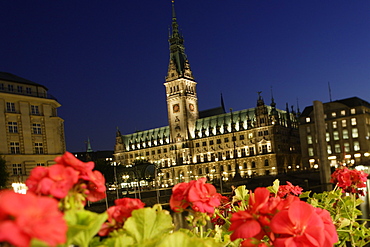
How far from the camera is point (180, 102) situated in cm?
9856

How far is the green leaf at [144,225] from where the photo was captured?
1.52 metres

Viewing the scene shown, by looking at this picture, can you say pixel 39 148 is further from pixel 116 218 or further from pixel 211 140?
pixel 211 140

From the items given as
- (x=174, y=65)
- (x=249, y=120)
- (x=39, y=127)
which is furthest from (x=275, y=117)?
(x=39, y=127)

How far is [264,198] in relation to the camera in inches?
61.8

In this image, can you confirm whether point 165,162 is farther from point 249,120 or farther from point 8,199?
point 8,199

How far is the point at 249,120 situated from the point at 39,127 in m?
58.6

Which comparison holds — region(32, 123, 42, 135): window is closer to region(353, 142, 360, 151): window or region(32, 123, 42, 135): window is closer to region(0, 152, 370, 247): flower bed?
region(0, 152, 370, 247): flower bed

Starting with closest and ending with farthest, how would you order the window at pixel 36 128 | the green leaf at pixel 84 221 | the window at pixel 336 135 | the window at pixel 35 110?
the green leaf at pixel 84 221
the window at pixel 36 128
the window at pixel 35 110
the window at pixel 336 135

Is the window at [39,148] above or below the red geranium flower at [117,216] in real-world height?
above

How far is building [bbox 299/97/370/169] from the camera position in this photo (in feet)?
224

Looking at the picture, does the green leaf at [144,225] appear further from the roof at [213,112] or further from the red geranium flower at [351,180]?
the roof at [213,112]

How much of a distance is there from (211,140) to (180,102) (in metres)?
12.8

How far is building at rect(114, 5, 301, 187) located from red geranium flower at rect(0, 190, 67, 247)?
3275 inches

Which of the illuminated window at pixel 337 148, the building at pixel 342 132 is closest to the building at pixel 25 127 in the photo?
the building at pixel 342 132
